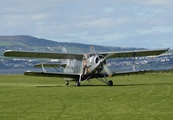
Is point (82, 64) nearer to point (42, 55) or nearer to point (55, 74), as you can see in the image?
point (55, 74)

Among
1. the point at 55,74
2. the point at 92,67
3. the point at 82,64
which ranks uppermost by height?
the point at 82,64

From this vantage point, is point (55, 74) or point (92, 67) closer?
point (92, 67)

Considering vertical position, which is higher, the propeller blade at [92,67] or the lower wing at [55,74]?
the propeller blade at [92,67]

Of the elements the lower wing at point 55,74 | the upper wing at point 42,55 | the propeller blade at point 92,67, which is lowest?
the lower wing at point 55,74

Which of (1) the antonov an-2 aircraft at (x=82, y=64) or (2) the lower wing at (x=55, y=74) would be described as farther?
(1) the antonov an-2 aircraft at (x=82, y=64)

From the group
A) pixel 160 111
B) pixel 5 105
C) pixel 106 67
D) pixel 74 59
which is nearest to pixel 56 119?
pixel 160 111

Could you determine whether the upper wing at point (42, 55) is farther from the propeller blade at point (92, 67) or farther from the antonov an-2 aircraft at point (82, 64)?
the propeller blade at point (92, 67)

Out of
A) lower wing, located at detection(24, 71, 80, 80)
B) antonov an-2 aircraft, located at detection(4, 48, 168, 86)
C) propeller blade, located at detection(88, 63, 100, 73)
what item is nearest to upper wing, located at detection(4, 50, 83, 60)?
antonov an-2 aircraft, located at detection(4, 48, 168, 86)

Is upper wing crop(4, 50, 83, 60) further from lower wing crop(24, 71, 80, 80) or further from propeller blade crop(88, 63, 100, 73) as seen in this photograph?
propeller blade crop(88, 63, 100, 73)

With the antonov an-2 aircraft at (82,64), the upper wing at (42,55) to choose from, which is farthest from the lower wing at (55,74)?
the upper wing at (42,55)

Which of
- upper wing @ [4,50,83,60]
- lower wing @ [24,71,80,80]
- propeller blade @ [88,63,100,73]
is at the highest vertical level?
upper wing @ [4,50,83,60]

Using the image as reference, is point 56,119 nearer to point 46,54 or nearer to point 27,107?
point 27,107

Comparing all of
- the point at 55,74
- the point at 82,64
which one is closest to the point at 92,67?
the point at 82,64

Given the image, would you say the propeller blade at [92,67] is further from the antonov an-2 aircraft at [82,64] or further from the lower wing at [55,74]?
the lower wing at [55,74]
